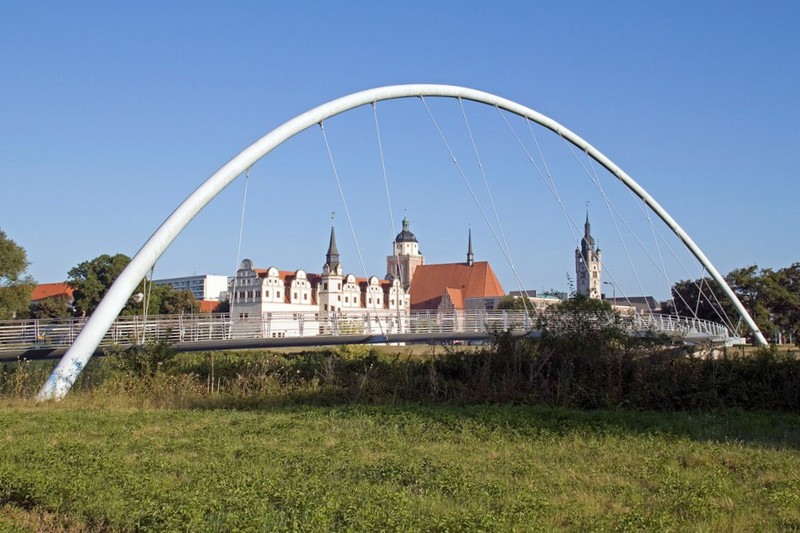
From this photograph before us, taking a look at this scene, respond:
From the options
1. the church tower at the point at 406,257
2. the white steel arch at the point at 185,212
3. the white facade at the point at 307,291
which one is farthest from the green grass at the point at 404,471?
the church tower at the point at 406,257

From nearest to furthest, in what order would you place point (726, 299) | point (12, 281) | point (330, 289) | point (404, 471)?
1. point (404, 471)
2. point (12, 281)
3. point (726, 299)
4. point (330, 289)

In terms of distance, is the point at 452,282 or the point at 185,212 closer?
the point at 185,212

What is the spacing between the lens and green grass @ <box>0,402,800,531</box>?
6270 mm

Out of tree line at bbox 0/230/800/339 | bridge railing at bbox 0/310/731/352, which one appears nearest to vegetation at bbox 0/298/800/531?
bridge railing at bbox 0/310/731/352

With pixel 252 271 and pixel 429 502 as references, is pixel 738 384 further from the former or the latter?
pixel 252 271

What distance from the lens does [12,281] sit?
186ft

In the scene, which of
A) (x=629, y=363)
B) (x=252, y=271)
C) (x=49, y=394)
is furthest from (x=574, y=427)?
(x=252, y=271)

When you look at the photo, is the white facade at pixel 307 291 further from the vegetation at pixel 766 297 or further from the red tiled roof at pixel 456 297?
the vegetation at pixel 766 297

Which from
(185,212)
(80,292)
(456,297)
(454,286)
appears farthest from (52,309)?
(454,286)

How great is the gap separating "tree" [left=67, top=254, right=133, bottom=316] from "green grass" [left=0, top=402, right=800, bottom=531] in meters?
63.2

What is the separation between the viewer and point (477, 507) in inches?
257

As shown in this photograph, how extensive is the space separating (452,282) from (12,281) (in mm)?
85444

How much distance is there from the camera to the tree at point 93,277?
239ft

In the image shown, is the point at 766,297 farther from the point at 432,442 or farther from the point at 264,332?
the point at 432,442
